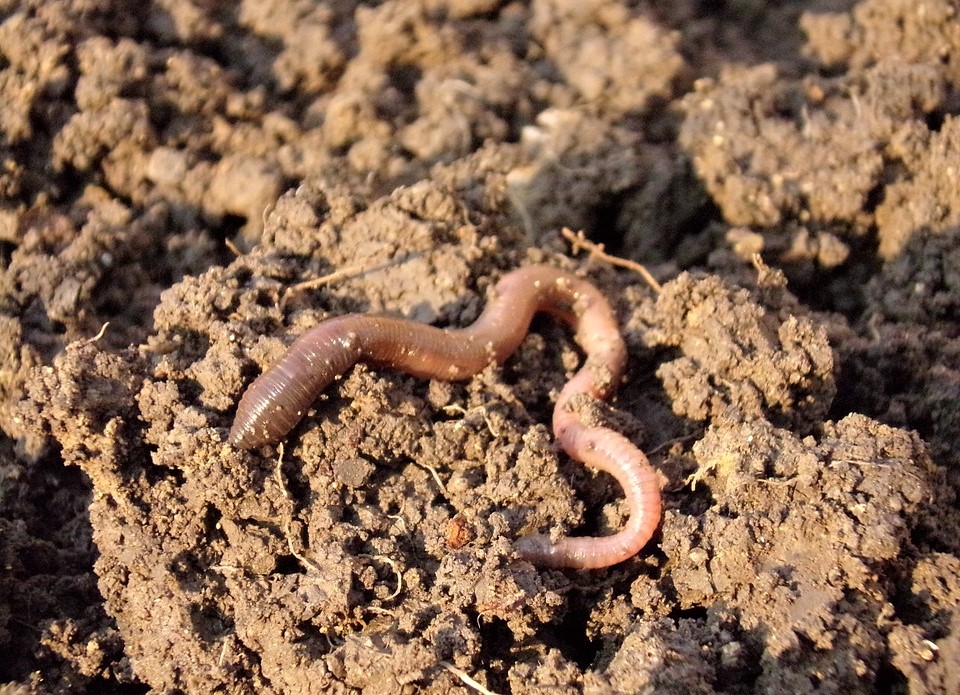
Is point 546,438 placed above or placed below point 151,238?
below

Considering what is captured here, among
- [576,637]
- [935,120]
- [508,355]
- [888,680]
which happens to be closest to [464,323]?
[508,355]

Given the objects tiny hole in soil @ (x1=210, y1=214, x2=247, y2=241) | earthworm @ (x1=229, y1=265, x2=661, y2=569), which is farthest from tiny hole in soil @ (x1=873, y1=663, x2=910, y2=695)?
tiny hole in soil @ (x1=210, y1=214, x2=247, y2=241)

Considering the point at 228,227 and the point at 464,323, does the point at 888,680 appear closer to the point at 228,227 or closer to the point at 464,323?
the point at 464,323

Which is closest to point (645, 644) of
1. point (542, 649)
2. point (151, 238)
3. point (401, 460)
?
point (542, 649)

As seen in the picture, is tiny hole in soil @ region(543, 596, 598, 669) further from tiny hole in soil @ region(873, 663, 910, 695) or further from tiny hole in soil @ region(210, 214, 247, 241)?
tiny hole in soil @ region(210, 214, 247, 241)

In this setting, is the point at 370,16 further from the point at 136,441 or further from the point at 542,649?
the point at 542,649

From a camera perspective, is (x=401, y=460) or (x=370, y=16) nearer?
(x=401, y=460)
